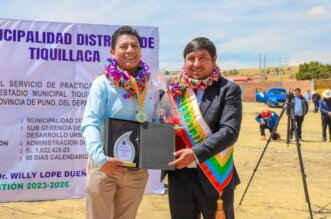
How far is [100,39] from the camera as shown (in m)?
5.43

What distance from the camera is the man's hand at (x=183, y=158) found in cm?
243

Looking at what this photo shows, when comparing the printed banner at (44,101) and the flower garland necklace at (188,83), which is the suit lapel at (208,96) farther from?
the printed banner at (44,101)

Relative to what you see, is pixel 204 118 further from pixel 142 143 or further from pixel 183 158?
pixel 142 143

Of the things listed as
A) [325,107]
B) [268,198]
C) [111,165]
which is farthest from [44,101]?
[325,107]

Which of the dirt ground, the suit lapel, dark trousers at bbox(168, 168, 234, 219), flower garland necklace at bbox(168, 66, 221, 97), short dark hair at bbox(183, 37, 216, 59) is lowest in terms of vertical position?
the dirt ground

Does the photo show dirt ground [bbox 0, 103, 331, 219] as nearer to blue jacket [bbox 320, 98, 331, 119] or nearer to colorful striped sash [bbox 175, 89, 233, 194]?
colorful striped sash [bbox 175, 89, 233, 194]

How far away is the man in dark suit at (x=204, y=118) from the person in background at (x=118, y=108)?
9.3 inches

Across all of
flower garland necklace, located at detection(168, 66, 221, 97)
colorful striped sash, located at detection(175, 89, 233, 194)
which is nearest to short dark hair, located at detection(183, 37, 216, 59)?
flower garland necklace, located at detection(168, 66, 221, 97)

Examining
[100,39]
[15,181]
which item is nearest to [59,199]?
[15,181]

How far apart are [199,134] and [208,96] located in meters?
0.24

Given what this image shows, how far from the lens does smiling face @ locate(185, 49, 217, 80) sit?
8.48 feet

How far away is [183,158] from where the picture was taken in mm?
2432

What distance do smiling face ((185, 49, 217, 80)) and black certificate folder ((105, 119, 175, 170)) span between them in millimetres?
370

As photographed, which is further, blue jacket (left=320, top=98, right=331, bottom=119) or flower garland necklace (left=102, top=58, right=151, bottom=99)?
blue jacket (left=320, top=98, right=331, bottom=119)
